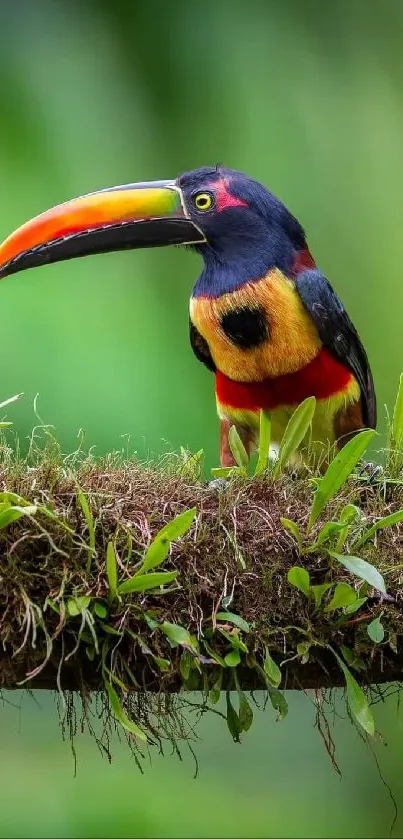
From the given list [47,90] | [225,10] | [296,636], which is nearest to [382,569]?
[296,636]

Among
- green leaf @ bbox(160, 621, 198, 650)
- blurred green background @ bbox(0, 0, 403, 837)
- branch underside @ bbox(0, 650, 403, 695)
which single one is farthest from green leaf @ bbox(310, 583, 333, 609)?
blurred green background @ bbox(0, 0, 403, 837)

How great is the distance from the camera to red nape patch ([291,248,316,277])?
96.0 inches

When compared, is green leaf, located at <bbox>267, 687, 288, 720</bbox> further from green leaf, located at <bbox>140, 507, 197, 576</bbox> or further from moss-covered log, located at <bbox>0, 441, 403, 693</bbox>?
green leaf, located at <bbox>140, 507, 197, 576</bbox>

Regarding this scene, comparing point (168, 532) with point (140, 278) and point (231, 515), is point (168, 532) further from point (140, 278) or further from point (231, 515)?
point (140, 278)

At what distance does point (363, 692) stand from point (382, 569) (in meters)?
0.20

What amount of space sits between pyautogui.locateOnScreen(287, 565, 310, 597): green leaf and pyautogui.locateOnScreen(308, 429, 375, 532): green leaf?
0.11m

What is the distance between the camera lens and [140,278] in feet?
13.2

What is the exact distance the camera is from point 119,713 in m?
1.47

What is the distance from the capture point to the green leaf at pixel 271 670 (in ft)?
5.05

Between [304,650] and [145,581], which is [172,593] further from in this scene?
[304,650]

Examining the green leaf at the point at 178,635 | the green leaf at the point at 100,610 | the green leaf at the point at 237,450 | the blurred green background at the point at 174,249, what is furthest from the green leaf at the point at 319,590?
the blurred green background at the point at 174,249

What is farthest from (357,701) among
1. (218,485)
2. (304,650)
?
(218,485)

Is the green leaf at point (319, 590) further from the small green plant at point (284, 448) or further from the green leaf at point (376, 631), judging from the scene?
the small green plant at point (284, 448)

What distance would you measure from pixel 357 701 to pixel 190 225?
1.25 m
